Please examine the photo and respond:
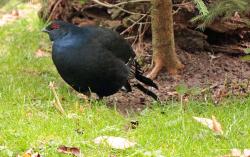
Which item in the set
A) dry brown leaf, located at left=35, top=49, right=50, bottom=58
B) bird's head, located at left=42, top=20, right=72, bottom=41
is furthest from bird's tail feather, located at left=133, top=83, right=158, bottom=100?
dry brown leaf, located at left=35, top=49, right=50, bottom=58

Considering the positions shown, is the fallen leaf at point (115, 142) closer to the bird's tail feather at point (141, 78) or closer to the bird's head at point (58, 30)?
the bird's head at point (58, 30)

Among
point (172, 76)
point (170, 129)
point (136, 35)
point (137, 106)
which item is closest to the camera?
point (170, 129)

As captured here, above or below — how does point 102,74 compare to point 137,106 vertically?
above

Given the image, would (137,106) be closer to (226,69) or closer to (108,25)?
(226,69)

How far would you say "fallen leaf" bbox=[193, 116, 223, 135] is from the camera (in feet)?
13.9

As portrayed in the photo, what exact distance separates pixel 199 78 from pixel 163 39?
0.55 m

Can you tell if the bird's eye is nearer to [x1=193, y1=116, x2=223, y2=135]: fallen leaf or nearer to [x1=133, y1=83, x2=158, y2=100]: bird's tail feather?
[x1=133, y1=83, x2=158, y2=100]: bird's tail feather

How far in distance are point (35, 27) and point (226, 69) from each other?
3.36 metres

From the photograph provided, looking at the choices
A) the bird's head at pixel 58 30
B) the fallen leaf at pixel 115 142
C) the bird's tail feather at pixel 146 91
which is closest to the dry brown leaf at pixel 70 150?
the fallen leaf at pixel 115 142

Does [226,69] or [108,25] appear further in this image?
[108,25]

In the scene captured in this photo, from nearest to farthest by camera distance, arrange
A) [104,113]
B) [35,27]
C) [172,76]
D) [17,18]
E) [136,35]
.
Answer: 1. [104,113]
2. [172,76]
3. [136,35]
4. [35,27]
5. [17,18]

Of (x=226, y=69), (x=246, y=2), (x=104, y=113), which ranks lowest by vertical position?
(x=226, y=69)

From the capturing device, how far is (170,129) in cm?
437

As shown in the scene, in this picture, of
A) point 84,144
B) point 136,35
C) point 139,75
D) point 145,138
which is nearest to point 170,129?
point 145,138
